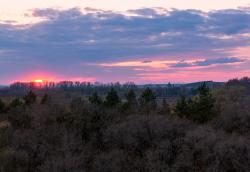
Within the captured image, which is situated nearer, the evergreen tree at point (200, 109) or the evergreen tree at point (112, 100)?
the evergreen tree at point (200, 109)

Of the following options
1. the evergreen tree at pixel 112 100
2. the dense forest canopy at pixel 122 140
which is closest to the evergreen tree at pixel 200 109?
the dense forest canopy at pixel 122 140

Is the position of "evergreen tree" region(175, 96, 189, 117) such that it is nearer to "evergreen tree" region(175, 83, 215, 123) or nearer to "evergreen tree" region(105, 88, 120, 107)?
"evergreen tree" region(175, 83, 215, 123)

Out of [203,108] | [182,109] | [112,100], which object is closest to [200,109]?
[203,108]

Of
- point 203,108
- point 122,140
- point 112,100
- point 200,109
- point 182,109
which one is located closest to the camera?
point 122,140

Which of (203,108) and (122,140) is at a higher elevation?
(203,108)

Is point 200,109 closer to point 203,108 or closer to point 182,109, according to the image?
point 203,108

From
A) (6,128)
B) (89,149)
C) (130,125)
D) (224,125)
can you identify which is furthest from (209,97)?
(6,128)

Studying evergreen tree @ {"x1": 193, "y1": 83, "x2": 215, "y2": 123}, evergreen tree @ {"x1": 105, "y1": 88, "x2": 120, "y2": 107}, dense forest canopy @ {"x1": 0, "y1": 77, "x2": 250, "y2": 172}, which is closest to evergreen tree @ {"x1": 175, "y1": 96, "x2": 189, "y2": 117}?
dense forest canopy @ {"x1": 0, "y1": 77, "x2": 250, "y2": 172}

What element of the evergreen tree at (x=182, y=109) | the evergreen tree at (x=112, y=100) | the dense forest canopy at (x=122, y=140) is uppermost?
the evergreen tree at (x=112, y=100)

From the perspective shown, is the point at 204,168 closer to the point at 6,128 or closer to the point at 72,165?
the point at 72,165

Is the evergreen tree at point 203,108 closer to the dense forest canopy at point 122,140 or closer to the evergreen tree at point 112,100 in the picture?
the dense forest canopy at point 122,140

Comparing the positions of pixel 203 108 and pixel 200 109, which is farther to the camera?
pixel 203 108

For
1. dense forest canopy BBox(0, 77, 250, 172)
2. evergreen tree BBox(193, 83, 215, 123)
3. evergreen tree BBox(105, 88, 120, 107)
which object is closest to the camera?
dense forest canopy BBox(0, 77, 250, 172)

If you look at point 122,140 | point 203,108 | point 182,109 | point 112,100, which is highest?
point 112,100
